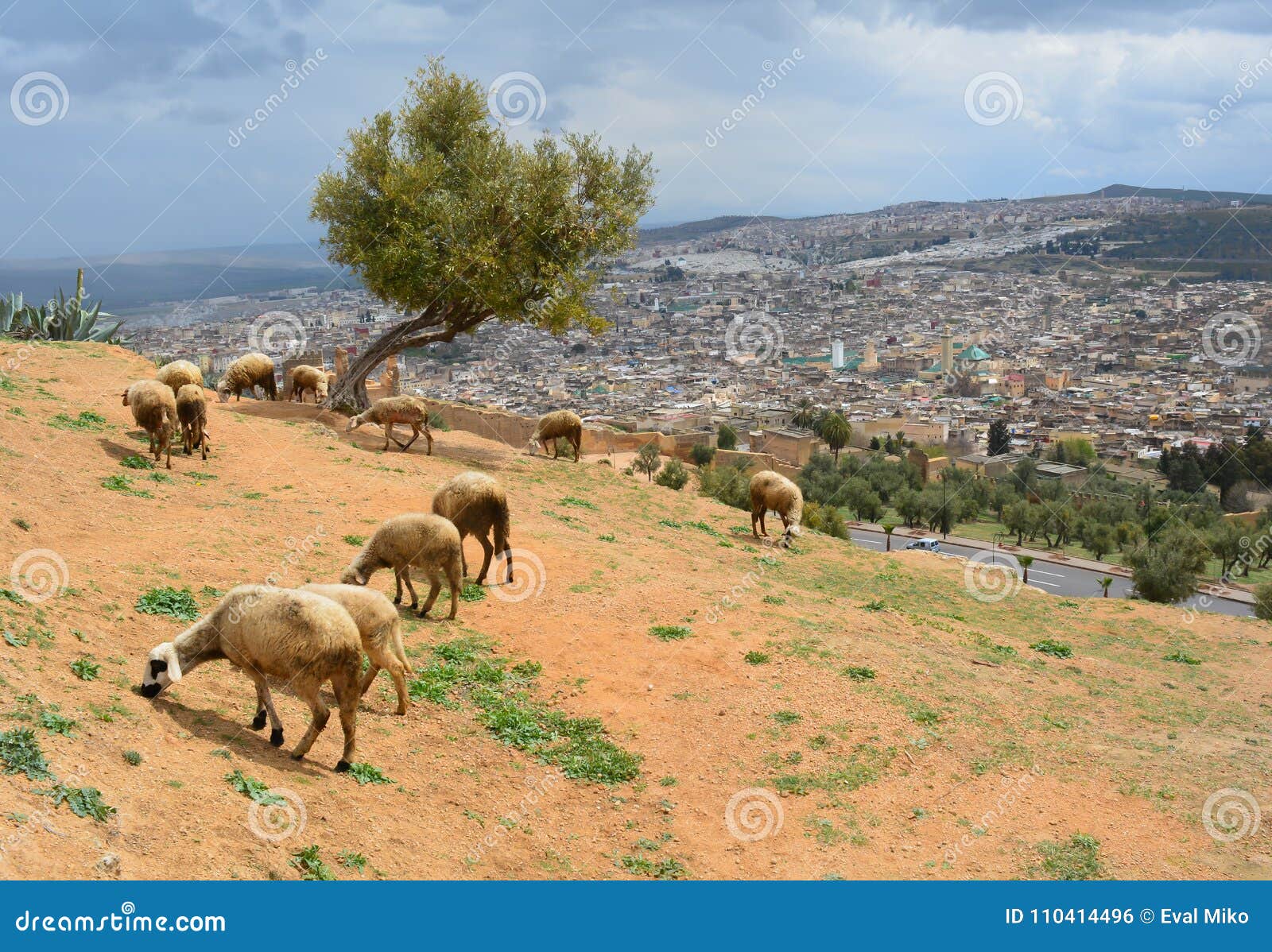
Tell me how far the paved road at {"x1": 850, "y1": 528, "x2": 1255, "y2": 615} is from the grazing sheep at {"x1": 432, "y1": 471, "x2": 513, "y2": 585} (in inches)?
1115

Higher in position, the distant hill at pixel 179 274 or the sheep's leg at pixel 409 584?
the distant hill at pixel 179 274

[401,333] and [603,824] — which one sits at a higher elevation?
[401,333]

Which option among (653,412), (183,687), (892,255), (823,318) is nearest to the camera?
(183,687)

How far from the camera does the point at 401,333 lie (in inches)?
1090

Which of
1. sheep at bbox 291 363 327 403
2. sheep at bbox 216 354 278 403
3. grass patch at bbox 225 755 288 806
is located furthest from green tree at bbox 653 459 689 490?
grass patch at bbox 225 755 288 806

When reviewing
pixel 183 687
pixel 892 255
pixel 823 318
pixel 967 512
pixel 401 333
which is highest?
pixel 892 255

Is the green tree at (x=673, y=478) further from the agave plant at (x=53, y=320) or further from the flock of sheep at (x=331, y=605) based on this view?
the agave plant at (x=53, y=320)

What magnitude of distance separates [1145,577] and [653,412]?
44224mm

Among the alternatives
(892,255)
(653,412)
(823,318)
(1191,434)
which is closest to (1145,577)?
(653,412)

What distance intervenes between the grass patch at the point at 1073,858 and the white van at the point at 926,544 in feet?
142

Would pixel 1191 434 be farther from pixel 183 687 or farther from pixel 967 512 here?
pixel 183 687

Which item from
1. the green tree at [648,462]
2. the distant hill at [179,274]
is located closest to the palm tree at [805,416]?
the green tree at [648,462]

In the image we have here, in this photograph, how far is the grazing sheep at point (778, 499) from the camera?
2133 centimetres

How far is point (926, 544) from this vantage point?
52.2 metres
